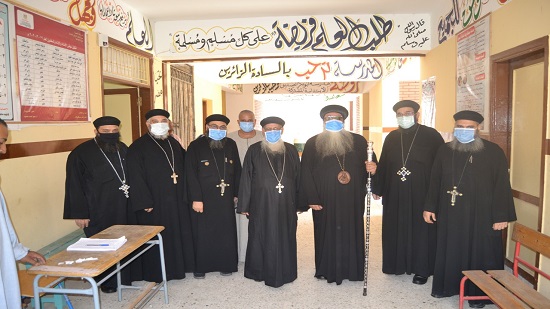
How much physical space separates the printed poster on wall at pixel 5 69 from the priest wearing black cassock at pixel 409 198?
314 centimetres

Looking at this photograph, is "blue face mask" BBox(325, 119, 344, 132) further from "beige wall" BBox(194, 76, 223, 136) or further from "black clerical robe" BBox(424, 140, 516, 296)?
"beige wall" BBox(194, 76, 223, 136)

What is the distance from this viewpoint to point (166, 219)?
360cm

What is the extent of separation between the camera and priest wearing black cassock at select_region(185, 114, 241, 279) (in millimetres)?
3693

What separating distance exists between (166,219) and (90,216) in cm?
63

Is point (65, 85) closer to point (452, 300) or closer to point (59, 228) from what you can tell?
point (59, 228)

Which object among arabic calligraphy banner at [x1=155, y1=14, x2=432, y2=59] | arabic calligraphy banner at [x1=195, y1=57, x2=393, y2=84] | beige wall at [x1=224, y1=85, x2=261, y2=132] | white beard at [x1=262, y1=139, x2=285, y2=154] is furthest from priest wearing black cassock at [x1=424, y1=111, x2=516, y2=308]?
beige wall at [x1=224, y1=85, x2=261, y2=132]

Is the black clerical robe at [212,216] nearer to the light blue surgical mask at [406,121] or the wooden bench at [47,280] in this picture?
the wooden bench at [47,280]

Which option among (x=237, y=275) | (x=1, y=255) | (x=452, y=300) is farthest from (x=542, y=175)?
(x=1, y=255)

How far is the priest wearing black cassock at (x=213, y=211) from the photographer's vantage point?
3.69 m

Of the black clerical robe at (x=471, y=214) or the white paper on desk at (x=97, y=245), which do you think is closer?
the white paper on desk at (x=97, y=245)

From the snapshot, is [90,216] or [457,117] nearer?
[457,117]

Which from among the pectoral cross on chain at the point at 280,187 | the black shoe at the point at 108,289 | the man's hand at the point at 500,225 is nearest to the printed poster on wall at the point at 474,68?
the man's hand at the point at 500,225

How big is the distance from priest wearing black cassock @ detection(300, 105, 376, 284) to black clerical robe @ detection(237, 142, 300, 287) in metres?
0.17

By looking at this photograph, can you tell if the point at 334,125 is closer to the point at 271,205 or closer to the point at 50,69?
the point at 271,205
